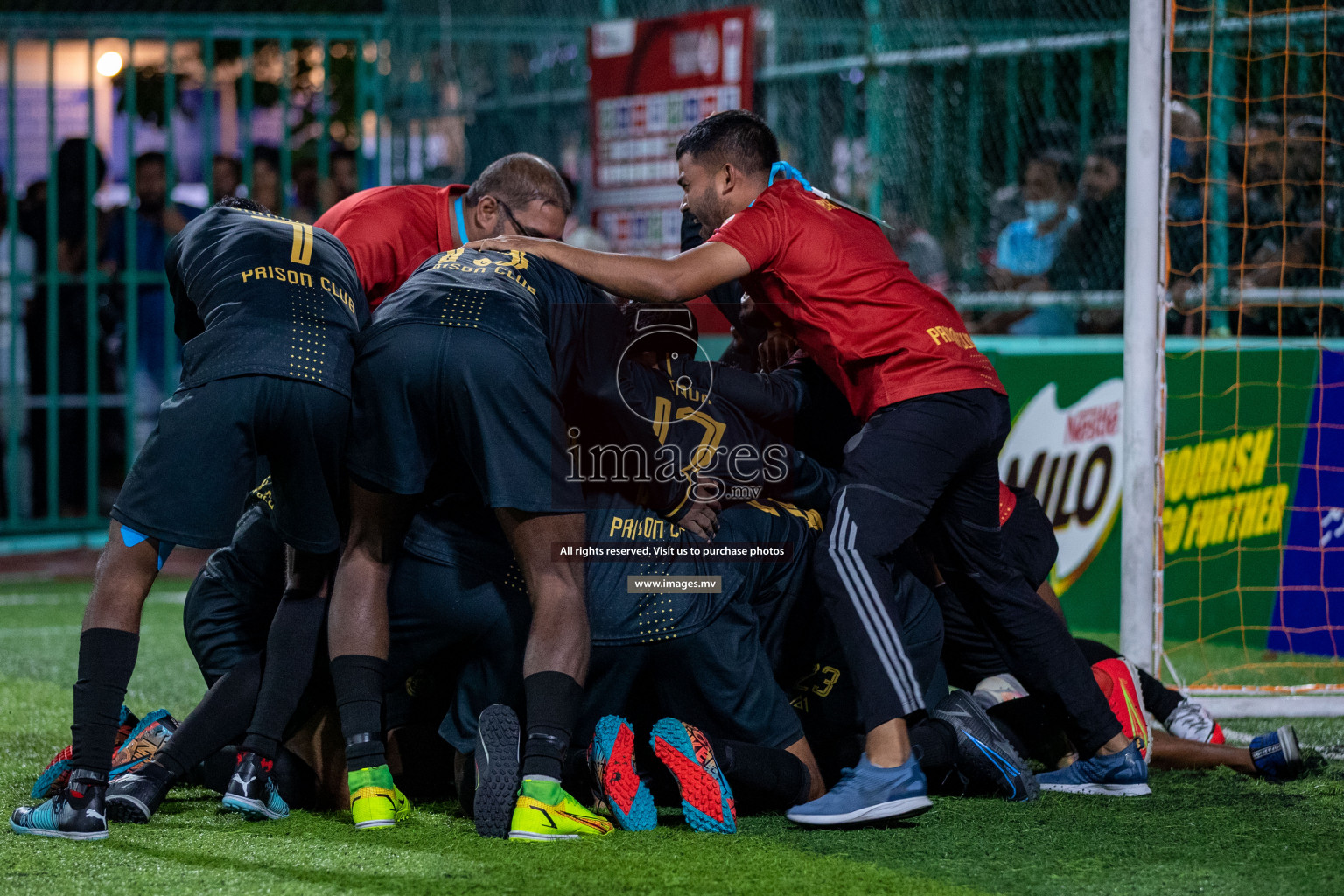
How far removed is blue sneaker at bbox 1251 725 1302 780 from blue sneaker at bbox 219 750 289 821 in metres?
2.52

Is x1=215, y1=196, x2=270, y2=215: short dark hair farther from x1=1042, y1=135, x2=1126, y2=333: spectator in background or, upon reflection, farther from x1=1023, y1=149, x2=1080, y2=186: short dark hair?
x1=1023, y1=149, x2=1080, y2=186: short dark hair

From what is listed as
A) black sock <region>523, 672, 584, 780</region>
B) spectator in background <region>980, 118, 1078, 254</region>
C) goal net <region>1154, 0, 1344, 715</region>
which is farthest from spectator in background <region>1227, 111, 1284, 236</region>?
black sock <region>523, 672, 584, 780</region>

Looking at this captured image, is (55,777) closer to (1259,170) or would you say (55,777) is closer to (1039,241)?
(1259,170)

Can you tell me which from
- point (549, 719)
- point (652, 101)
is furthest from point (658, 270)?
point (652, 101)

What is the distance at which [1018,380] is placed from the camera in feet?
22.7

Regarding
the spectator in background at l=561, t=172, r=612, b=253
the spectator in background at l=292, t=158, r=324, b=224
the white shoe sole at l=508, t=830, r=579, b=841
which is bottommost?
the white shoe sole at l=508, t=830, r=579, b=841

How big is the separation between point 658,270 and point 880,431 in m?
0.67

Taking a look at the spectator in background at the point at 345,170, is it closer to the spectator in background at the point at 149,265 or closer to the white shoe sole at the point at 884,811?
the spectator in background at the point at 149,265

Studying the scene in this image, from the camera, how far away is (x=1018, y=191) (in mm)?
7586

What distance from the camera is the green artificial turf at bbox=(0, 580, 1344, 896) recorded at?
287 centimetres

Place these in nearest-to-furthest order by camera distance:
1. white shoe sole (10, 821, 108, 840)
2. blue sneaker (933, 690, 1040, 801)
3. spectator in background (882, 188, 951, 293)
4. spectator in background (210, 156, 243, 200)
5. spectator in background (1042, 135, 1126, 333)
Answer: white shoe sole (10, 821, 108, 840) → blue sneaker (933, 690, 1040, 801) → spectator in background (1042, 135, 1126, 333) → spectator in background (882, 188, 951, 293) → spectator in background (210, 156, 243, 200)

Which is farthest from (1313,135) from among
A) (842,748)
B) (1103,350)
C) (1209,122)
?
(842,748)

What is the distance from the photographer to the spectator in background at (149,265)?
9.32 meters

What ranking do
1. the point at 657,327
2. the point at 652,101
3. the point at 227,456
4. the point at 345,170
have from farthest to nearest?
the point at 345,170
the point at 652,101
the point at 657,327
the point at 227,456
